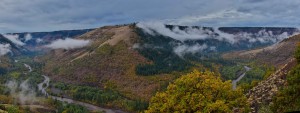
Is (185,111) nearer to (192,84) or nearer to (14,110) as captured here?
(192,84)

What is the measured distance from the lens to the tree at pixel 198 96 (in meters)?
39.4

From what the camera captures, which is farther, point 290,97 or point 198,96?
point 290,97

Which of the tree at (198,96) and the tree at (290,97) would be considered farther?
the tree at (290,97)

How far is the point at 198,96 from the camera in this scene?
39906 mm

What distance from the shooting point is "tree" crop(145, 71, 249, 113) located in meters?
39.4

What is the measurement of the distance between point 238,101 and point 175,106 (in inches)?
278

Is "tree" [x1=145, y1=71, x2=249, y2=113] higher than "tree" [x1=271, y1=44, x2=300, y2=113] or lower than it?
higher

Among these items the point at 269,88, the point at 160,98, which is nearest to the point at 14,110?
the point at 269,88

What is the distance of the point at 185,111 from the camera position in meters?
40.0

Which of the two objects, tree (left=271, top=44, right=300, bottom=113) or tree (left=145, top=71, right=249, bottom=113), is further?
tree (left=271, top=44, right=300, bottom=113)

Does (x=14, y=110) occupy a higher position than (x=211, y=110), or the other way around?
(x=211, y=110)

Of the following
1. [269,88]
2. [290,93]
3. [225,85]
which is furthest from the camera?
[269,88]

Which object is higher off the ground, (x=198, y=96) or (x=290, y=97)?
(x=198, y=96)

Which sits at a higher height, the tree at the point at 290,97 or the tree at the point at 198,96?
the tree at the point at 198,96
